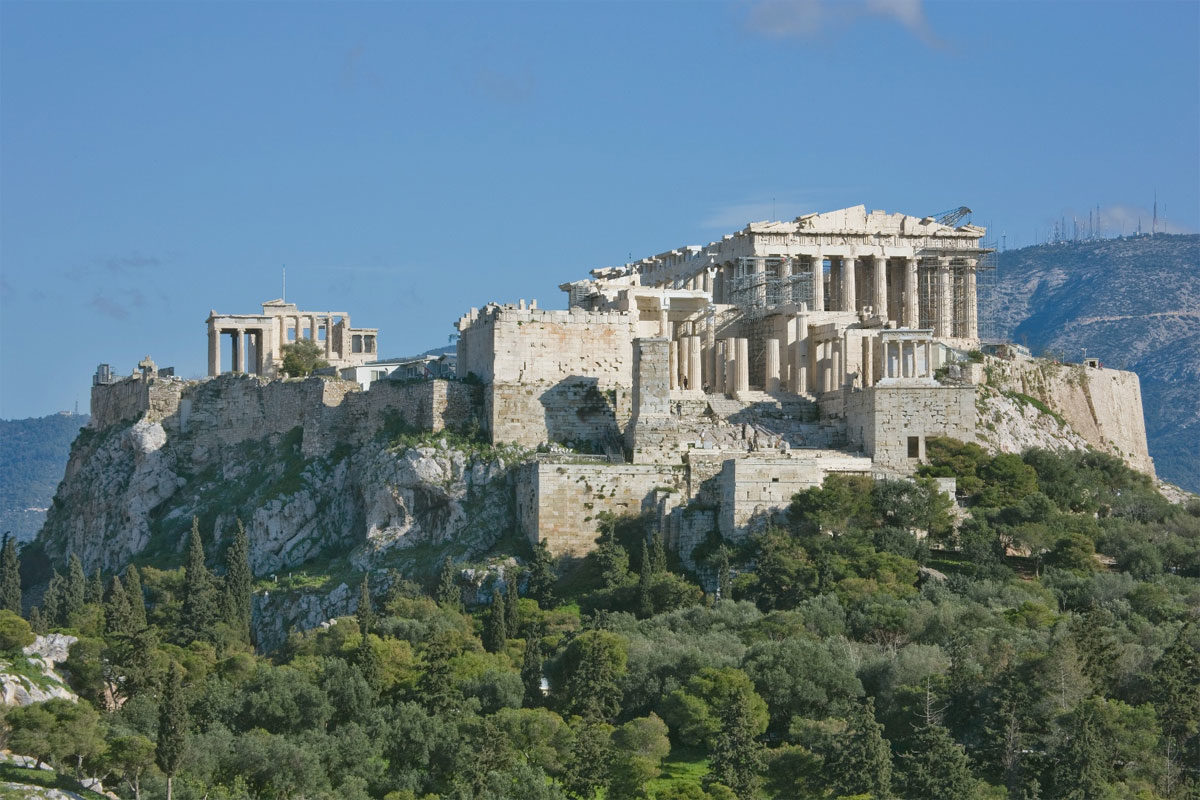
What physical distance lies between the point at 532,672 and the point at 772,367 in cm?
2286

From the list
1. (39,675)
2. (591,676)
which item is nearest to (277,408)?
(39,675)

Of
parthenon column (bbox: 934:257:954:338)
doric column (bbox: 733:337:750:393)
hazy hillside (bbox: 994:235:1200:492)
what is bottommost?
doric column (bbox: 733:337:750:393)

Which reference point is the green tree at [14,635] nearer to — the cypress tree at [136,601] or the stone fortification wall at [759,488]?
the cypress tree at [136,601]

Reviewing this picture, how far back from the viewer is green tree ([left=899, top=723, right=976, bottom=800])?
5378 cm

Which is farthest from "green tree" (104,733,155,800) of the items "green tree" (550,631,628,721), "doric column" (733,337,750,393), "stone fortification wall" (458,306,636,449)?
"doric column" (733,337,750,393)

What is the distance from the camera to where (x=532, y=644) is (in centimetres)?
6519

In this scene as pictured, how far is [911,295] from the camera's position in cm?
8988

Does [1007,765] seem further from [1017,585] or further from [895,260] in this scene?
[895,260]

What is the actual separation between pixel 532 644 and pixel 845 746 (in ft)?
42.1

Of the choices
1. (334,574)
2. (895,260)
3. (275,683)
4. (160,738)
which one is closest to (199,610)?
(334,574)

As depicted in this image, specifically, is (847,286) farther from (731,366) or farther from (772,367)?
(731,366)

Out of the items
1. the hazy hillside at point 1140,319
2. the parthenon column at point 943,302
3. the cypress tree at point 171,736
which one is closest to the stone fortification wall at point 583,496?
the cypress tree at point 171,736

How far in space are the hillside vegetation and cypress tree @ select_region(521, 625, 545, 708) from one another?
94 mm

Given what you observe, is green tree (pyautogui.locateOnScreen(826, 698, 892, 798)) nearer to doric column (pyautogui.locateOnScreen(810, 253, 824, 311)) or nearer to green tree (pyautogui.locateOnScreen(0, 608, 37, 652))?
green tree (pyautogui.locateOnScreen(0, 608, 37, 652))
